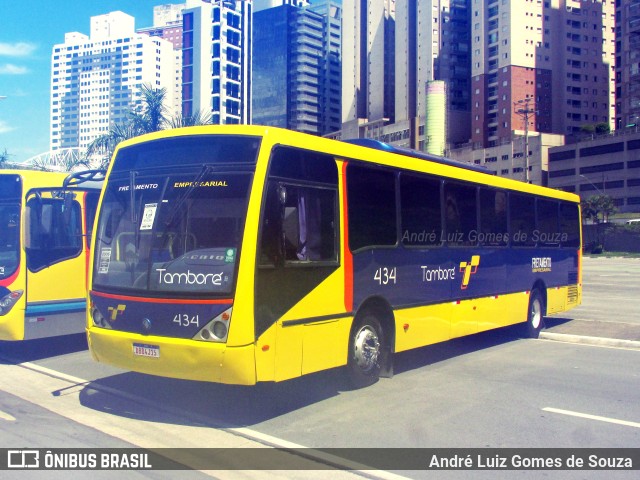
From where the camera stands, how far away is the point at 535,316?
13859 mm

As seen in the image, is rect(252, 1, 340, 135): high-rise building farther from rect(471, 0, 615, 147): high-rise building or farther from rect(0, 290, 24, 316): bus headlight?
rect(0, 290, 24, 316): bus headlight

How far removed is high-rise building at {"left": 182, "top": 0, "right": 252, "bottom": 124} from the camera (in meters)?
117

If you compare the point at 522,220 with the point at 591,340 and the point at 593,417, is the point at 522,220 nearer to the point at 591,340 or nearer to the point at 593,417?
the point at 591,340

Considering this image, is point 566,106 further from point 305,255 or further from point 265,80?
point 305,255

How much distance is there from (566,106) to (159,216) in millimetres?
126869

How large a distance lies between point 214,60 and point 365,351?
116651mm

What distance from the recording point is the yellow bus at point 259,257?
6773mm

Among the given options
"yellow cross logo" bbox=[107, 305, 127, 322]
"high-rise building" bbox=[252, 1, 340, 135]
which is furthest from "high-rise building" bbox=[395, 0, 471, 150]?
"yellow cross logo" bbox=[107, 305, 127, 322]

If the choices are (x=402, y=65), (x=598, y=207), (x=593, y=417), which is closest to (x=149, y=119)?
(x=593, y=417)

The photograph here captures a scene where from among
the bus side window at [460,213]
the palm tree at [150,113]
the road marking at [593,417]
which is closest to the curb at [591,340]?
the bus side window at [460,213]

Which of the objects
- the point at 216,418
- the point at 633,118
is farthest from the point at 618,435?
the point at 633,118

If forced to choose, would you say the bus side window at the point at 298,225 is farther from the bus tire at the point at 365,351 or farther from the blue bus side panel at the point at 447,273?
the bus tire at the point at 365,351

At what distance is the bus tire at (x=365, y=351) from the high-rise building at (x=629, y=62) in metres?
115

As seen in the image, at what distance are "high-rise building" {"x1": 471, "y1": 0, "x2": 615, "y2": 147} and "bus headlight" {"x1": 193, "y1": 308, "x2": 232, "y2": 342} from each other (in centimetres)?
11852
